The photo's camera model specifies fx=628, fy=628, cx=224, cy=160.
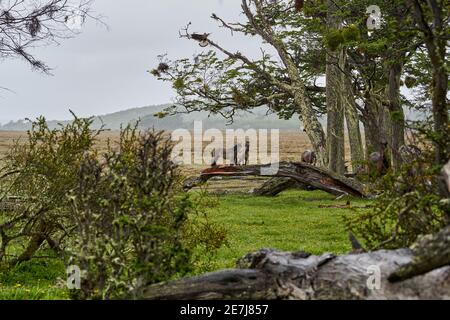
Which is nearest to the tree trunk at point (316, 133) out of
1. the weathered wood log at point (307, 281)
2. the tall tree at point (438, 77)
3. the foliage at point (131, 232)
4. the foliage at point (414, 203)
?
the foliage at point (414, 203)

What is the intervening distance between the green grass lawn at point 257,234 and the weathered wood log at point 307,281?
3072 mm

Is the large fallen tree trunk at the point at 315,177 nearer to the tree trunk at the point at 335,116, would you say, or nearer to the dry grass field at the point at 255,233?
the dry grass field at the point at 255,233

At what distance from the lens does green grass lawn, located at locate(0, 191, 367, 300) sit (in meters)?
10.6

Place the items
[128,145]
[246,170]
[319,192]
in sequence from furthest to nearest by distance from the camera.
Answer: [319,192]
[246,170]
[128,145]

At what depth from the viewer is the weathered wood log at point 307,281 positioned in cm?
462

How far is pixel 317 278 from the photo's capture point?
16.0ft

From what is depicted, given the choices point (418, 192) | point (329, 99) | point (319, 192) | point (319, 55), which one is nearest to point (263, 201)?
point (319, 192)

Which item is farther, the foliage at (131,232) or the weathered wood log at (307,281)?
the foliage at (131,232)

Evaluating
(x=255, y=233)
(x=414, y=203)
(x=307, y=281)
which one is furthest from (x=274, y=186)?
(x=307, y=281)

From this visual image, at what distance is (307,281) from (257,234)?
12222 millimetres

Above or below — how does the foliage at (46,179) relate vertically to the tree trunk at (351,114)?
below

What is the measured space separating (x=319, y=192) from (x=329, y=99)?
4416 mm

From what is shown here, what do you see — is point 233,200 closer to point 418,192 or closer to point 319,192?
point 319,192

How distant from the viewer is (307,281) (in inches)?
193
